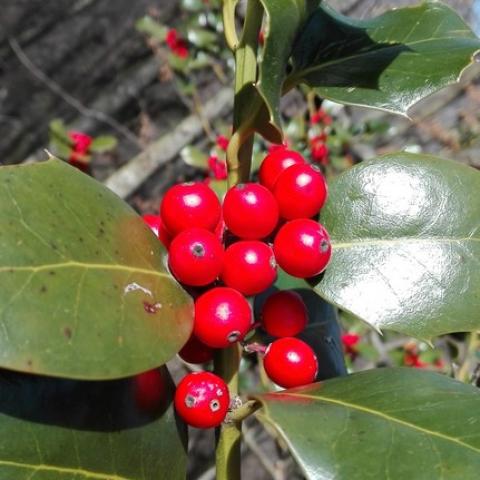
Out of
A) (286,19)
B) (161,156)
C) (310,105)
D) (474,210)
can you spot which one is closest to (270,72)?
(286,19)

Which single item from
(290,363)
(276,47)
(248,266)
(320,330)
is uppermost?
(276,47)

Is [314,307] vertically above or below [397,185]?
below

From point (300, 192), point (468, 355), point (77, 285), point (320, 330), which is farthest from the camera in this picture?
point (468, 355)

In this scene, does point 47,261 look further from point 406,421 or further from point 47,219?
point 406,421

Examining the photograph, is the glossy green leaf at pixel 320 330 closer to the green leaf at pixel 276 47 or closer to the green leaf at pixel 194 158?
the green leaf at pixel 276 47

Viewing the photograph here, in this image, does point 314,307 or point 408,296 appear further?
point 314,307

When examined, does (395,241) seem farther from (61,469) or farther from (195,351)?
(61,469)

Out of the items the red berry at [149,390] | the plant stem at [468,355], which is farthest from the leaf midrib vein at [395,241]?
the plant stem at [468,355]

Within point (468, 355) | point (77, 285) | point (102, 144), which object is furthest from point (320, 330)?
point (102, 144)
